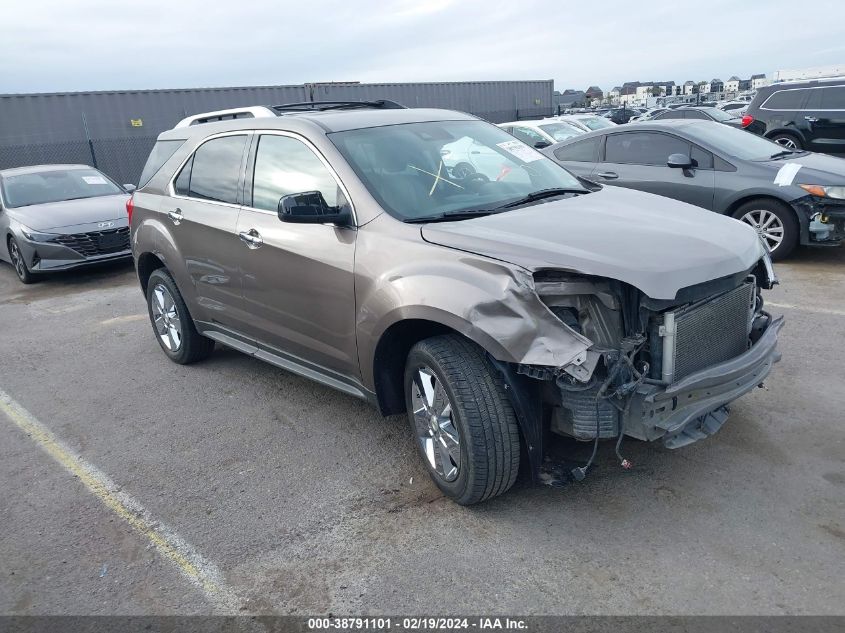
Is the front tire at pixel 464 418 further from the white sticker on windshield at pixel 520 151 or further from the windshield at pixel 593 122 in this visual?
the windshield at pixel 593 122

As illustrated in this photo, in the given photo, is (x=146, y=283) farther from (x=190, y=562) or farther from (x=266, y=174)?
(x=190, y=562)

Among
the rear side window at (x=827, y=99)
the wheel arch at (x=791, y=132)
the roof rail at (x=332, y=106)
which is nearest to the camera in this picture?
the roof rail at (x=332, y=106)

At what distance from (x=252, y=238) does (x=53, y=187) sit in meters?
7.62

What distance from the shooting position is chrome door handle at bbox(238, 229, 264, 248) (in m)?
4.21

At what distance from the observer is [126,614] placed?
9.32 ft

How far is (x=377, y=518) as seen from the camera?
3359 millimetres

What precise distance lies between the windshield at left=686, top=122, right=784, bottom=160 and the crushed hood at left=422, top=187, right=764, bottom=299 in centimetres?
445

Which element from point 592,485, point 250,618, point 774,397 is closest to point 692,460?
point 592,485

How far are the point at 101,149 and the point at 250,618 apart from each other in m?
19.2

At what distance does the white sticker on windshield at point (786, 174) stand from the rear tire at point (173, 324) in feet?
19.2

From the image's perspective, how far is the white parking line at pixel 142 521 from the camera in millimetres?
2936

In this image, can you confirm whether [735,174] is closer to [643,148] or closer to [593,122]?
[643,148]

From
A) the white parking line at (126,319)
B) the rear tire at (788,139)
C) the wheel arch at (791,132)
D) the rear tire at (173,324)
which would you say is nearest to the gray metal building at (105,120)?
the wheel arch at (791,132)

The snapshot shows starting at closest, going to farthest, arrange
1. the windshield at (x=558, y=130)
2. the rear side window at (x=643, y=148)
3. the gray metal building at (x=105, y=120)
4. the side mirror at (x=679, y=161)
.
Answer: the side mirror at (x=679, y=161) < the rear side window at (x=643, y=148) < the windshield at (x=558, y=130) < the gray metal building at (x=105, y=120)
